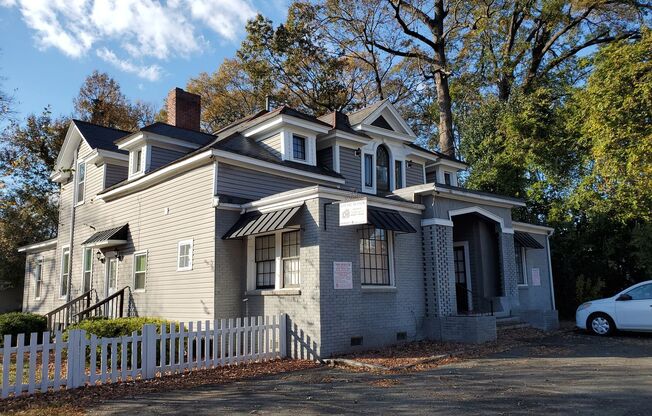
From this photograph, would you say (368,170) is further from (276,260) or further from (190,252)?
(190,252)

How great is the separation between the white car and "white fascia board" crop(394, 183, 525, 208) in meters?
3.90

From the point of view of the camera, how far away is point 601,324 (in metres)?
14.2

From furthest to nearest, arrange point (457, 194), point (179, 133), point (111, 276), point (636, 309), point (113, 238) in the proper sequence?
point (179, 133) < point (111, 276) < point (113, 238) < point (457, 194) < point (636, 309)

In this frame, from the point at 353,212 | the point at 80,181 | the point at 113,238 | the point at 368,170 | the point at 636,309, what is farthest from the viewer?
the point at 80,181

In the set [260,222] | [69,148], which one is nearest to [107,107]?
[69,148]

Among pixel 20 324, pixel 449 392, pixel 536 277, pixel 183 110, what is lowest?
pixel 449 392

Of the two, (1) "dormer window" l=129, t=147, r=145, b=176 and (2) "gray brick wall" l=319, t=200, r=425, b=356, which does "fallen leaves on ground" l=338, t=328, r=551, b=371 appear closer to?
(2) "gray brick wall" l=319, t=200, r=425, b=356

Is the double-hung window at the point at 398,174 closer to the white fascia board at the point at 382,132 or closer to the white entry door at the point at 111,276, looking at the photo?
the white fascia board at the point at 382,132

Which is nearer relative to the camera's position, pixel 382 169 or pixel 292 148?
pixel 292 148

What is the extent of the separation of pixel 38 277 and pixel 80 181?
670 cm

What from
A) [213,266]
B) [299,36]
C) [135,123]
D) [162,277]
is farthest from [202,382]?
[135,123]

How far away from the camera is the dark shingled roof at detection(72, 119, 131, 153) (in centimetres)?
1964

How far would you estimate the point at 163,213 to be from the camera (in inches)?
606

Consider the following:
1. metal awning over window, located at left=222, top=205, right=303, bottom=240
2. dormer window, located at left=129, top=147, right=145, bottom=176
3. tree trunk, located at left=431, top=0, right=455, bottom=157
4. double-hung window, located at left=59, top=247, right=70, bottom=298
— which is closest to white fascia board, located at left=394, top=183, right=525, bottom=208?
metal awning over window, located at left=222, top=205, right=303, bottom=240
